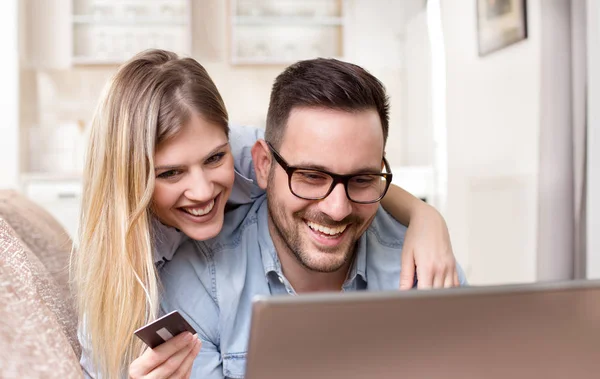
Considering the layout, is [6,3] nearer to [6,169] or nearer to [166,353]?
[6,169]

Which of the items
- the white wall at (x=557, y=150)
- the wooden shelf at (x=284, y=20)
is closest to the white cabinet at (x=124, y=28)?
the wooden shelf at (x=284, y=20)

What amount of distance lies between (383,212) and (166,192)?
0.54m

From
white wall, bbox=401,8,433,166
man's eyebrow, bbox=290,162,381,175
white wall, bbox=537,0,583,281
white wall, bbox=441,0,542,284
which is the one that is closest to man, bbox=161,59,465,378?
man's eyebrow, bbox=290,162,381,175

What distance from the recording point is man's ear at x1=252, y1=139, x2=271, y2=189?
1.34m

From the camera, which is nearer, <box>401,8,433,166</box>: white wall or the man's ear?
the man's ear

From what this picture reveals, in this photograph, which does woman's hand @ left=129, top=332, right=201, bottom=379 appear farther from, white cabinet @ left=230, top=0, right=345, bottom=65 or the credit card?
white cabinet @ left=230, top=0, right=345, bottom=65

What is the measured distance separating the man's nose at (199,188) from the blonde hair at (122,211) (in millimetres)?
82

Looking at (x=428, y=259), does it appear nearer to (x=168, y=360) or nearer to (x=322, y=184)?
(x=322, y=184)

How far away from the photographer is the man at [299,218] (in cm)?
119

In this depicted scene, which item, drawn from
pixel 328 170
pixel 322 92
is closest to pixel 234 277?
pixel 328 170

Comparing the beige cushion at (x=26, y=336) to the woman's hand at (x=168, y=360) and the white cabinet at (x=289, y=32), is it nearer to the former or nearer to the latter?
the woman's hand at (x=168, y=360)

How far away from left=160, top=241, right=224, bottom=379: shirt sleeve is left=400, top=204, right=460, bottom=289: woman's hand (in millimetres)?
373

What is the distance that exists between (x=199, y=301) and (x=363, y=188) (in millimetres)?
381

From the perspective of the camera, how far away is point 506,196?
334 cm
